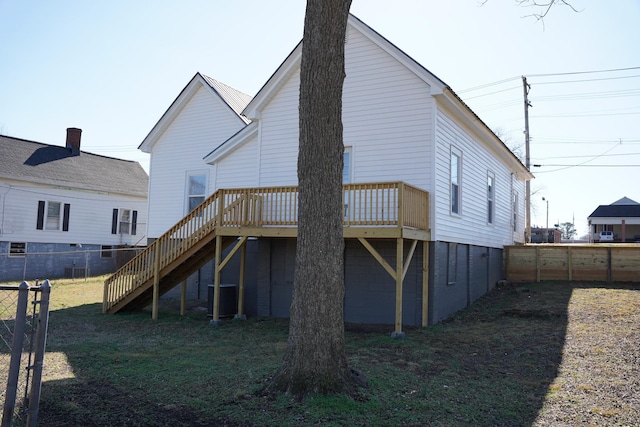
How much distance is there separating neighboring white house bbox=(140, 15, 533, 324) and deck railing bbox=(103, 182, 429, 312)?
791 millimetres

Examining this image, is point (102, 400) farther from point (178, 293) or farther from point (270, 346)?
point (178, 293)

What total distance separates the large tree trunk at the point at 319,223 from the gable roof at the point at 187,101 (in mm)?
11965

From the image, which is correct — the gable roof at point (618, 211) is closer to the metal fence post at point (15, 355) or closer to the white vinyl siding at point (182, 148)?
the white vinyl siding at point (182, 148)

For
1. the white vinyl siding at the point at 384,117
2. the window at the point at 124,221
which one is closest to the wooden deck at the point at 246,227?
the white vinyl siding at the point at 384,117

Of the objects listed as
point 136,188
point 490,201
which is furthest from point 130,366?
point 136,188

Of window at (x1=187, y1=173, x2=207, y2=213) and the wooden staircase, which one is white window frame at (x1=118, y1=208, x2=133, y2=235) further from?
the wooden staircase

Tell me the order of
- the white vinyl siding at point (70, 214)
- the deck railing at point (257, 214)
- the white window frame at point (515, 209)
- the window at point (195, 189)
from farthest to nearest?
the white vinyl siding at point (70, 214) → the white window frame at point (515, 209) → the window at point (195, 189) → the deck railing at point (257, 214)

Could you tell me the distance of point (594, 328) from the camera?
1119cm

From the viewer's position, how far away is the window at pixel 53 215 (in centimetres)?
2570

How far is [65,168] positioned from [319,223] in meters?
25.1

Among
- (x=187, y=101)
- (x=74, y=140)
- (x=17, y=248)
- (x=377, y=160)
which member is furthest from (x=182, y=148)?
(x=74, y=140)

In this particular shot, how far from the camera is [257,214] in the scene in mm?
13664

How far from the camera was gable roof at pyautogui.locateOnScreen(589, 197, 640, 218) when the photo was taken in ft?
153

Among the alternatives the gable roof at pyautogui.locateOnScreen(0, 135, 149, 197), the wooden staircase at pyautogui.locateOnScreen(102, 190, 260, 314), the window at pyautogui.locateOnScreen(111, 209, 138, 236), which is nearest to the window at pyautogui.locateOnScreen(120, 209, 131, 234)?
the window at pyautogui.locateOnScreen(111, 209, 138, 236)
